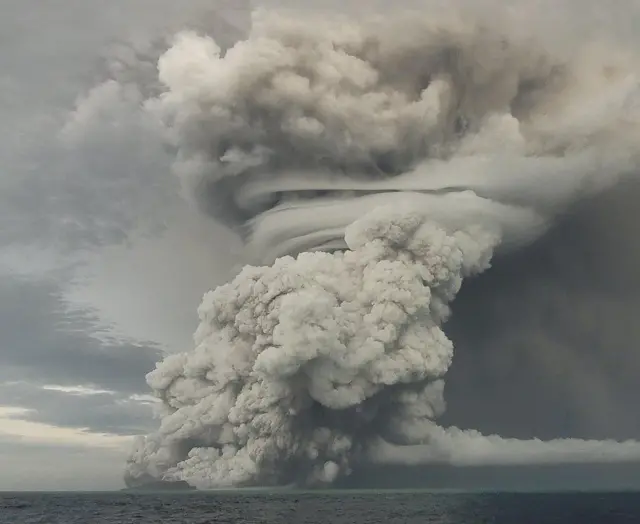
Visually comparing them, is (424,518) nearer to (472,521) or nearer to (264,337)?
(472,521)

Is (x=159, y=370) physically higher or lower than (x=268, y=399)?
higher

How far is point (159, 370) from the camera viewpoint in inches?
2109

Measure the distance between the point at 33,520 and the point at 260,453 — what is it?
57.1ft

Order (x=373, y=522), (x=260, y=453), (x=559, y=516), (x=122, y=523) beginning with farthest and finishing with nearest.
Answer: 1. (x=559, y=516)
2. (x=260, y=453)
3. (x=122, y=523)
4. (x=373, y=522)

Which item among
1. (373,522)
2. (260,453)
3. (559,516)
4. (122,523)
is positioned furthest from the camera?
(559,516)

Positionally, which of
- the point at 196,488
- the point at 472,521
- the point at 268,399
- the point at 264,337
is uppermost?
the point at 264,337

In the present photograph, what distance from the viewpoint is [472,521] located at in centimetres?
4297

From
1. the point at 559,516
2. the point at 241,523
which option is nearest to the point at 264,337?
the point at 241,523

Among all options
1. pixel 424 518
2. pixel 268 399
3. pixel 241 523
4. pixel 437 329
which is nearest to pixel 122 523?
pixel 241 523

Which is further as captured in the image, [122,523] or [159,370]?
[159,370]

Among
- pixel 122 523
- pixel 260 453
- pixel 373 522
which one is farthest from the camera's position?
pixel 260 453

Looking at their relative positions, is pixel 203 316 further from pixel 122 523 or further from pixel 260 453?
pixel 122 523

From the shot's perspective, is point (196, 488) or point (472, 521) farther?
point (196, 488)

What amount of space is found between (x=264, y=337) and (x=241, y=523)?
1172 centimetres
